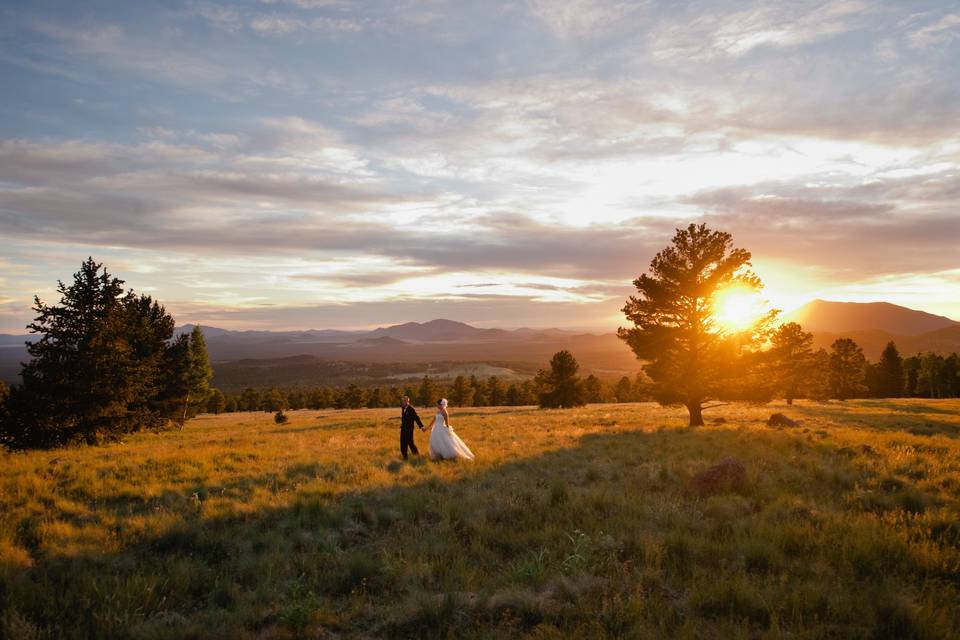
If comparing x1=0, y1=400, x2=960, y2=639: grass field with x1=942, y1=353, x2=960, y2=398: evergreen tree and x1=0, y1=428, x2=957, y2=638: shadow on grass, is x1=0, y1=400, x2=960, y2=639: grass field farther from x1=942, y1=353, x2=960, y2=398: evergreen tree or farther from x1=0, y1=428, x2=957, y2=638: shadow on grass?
x1=942, y1=353, x2=960, y2=398: evergreen tree

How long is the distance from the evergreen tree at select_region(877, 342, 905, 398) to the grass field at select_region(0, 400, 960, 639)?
285 feet

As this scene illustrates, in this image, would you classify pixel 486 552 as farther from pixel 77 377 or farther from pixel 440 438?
pixel 77 377

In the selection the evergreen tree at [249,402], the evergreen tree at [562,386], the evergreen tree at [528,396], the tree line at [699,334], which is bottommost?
the evergreen tree at [249,402]

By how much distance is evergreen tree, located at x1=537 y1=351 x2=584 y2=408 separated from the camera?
54.8 m

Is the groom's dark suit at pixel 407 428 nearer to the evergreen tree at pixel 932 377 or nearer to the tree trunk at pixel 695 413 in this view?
the tree trunk at pixel 695 413

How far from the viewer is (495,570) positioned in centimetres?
634

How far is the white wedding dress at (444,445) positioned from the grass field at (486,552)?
2448 millimetres

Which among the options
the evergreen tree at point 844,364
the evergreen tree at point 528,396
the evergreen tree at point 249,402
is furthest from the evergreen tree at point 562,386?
the evergreen tree at point 249,402

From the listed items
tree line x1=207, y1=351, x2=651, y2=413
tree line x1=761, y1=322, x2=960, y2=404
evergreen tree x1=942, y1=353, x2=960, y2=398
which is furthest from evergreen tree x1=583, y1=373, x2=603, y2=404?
evergreen tree x1=942, y1=353, x2=960, y2=398

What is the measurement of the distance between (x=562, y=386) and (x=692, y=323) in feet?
107

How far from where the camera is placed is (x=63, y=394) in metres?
24.2

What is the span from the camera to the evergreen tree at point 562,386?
54.8m

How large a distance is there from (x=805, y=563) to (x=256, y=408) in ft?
299

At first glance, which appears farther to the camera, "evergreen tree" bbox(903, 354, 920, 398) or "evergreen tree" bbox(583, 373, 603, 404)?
"evergreen tree" bbox(903, 354, 920, 398)
